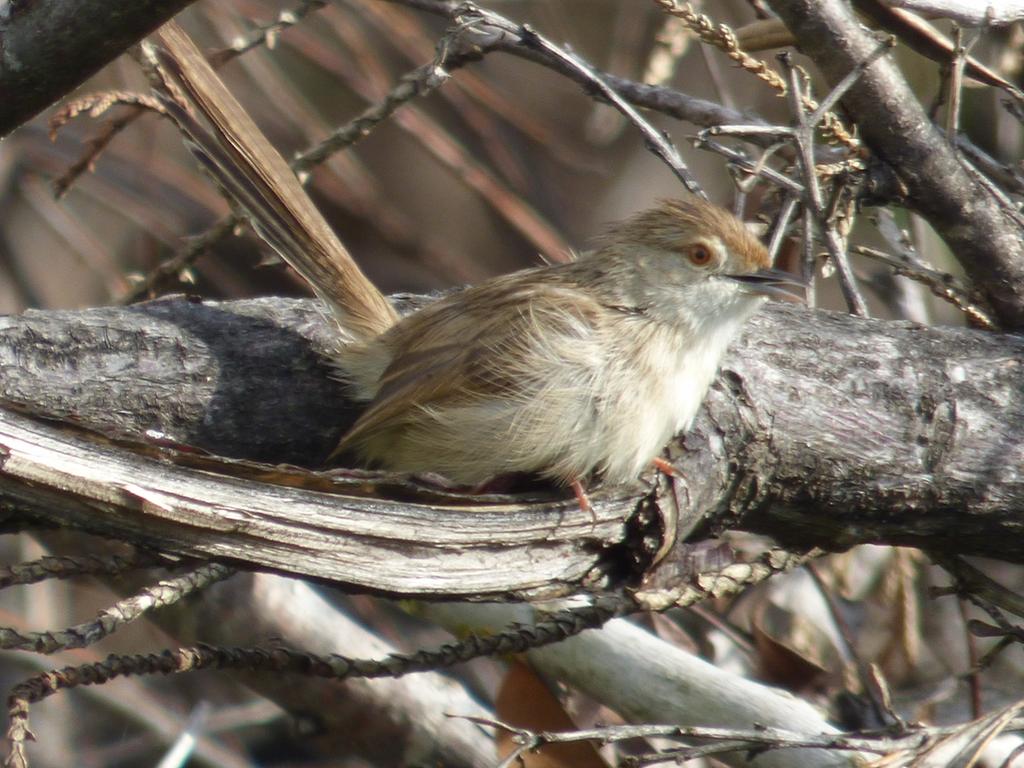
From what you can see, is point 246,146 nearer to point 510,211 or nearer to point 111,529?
point 111,529

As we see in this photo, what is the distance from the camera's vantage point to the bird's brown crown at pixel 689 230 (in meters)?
3.60

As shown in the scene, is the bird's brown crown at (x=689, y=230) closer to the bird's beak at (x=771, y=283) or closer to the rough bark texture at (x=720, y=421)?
the bird's beak at (x=771, y=283)

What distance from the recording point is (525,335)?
11.3 ft

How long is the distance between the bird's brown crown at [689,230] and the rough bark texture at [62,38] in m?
1.72

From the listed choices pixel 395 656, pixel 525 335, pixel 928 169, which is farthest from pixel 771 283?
pixel 395 656

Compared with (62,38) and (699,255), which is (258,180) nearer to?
(62,38)

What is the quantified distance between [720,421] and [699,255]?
725 mm

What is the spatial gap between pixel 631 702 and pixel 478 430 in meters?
0.92

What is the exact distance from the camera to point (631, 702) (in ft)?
11.6

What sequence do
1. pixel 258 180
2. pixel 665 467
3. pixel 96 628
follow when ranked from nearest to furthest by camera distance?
1. pixel 96 628
2. pixel 665 467
3. pixel 258 180

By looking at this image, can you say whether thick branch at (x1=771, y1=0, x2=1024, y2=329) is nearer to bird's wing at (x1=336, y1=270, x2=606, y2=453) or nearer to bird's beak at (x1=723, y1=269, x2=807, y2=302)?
bird's beak at (x1=723, y1=269, x2=807, y2=302)

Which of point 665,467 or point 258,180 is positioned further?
point 258,180

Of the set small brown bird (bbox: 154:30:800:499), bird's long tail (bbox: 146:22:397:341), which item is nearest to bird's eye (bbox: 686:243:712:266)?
small brown bird (bbox: 154:30:800:499)

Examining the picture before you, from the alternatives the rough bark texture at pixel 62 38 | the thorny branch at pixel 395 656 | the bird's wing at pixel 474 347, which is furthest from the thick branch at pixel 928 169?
the rough bark texture at pixel 62 38
